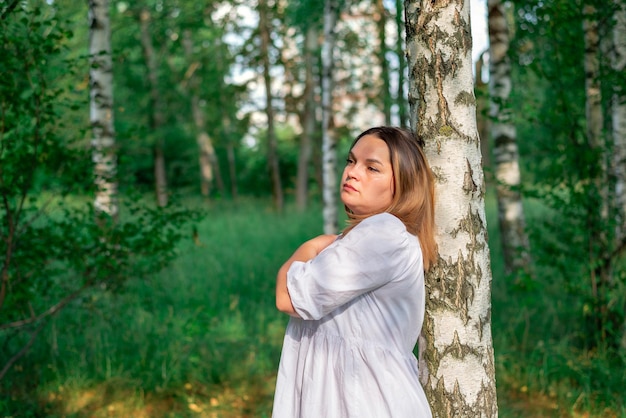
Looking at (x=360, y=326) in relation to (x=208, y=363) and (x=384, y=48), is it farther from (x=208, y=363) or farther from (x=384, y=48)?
(x=384, y=48)

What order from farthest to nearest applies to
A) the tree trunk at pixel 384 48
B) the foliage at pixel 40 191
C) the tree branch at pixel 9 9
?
1. the tree trunk at pixel 384 48
2. the foliage at pixel 40 191
3. the tree branch at pixel 9 9

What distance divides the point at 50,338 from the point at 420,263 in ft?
13.8

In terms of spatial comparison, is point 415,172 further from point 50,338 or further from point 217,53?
point 217,53

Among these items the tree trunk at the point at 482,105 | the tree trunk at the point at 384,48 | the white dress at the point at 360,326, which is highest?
the tree trunk at the point at 384,48

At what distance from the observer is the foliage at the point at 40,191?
3838 mm

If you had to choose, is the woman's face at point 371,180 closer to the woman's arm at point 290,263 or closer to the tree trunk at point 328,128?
the woman's arm at point 290,263

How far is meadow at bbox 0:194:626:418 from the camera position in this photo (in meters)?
4.52

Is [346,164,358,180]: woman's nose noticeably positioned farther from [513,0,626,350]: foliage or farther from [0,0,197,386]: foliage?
[513,0,626,350]: foliage

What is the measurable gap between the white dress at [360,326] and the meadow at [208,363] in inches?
106

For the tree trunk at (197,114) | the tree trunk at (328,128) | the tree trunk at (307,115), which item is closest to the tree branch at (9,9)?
the tree trunk at (328,128)

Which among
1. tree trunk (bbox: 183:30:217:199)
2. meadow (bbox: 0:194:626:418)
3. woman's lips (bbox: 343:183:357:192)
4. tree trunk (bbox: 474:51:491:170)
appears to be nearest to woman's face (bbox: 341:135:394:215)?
woman's lips (bbox: 343:183:357:192)

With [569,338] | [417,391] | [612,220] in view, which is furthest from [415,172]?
[569,338]

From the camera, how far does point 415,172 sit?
2.09 m

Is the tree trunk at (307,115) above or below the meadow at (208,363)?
above
